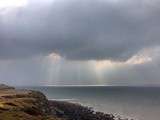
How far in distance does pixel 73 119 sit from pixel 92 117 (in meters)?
16.2

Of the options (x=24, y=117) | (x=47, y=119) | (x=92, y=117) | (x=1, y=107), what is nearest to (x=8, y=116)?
(x=24, y=117)

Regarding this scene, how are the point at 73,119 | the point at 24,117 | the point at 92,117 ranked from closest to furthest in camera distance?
the point at 24,117, the point at 73,119, the point at 92,117

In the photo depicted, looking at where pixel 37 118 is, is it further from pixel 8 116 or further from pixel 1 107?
pixel 1 107

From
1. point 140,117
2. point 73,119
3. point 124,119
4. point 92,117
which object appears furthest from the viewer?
point 140,117

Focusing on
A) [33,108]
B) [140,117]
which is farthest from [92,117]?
[33,108]

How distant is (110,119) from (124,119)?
11.7m

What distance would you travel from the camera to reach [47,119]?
7631 cm

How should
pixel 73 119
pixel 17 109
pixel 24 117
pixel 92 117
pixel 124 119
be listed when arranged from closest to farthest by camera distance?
1. pixel 24 117
2. pixel 17 109
3. pixel 73 119
4. pixel 92 117
5. pixel 124 119

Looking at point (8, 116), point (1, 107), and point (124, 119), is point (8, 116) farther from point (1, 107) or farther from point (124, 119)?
point (124, 119)

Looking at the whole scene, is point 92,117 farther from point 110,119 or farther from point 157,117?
point 157,117

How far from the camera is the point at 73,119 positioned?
398ft

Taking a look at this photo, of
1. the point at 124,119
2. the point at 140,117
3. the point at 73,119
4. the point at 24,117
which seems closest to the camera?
the point at 24,117

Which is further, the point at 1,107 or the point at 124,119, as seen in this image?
the point at 124,119

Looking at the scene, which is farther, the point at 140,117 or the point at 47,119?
the point at 140,117
